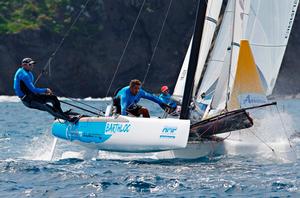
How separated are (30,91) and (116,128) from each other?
1764 mm

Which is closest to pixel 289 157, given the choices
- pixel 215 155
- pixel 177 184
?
pixel 215 155

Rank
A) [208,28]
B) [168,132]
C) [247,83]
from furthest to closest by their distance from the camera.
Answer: [208,28] → [247,83] → [168,132]

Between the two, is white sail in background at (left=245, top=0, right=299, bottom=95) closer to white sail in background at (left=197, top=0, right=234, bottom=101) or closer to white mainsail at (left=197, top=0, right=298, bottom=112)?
white mainsail at (left=197, top=0, right=298, bottom=112)

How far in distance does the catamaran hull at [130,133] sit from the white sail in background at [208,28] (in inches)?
164

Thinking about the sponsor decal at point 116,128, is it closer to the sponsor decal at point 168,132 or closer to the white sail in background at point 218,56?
the sponsor decal at point 168,132

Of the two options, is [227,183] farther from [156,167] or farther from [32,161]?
[32,161]

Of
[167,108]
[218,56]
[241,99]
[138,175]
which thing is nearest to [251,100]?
[241,99]

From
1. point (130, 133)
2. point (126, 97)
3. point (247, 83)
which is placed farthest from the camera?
point (126, 97)

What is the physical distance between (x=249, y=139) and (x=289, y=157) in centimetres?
192

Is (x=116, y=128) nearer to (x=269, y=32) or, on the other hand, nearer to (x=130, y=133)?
(x=130, y=133)

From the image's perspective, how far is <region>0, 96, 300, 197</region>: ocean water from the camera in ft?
40.3

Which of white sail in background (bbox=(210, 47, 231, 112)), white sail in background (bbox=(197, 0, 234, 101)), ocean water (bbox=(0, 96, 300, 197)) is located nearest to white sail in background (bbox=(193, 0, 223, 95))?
white sail in background (bbox=(197, 0, 234, 101))

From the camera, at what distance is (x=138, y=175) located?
45.1ft

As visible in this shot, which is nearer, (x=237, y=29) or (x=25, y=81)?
(x=25, y=81)
